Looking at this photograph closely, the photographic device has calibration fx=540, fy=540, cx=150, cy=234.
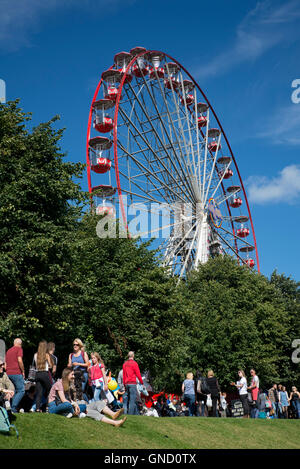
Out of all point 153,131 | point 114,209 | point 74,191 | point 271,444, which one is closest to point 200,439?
point 271,444

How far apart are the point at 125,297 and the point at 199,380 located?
9.62 metres

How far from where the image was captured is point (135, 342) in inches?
1013

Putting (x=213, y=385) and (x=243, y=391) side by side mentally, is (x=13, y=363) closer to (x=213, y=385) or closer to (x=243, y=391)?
(x=213, y=385)

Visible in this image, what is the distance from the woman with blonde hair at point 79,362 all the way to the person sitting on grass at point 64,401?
3.21ft

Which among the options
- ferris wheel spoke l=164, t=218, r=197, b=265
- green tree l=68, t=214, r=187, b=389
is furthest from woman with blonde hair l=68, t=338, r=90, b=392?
ferris wheel spoke l=164, t=218, r=197, b=265

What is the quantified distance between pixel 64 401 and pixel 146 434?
184 cm

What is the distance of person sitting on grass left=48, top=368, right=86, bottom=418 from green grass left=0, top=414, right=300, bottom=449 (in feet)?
1.27

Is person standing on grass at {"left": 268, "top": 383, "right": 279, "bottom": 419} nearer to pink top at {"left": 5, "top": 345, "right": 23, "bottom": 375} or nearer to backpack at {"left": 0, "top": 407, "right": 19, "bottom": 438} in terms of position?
pink top at {"left": 5, "top": 345, "right": 23, "bottom": 375}

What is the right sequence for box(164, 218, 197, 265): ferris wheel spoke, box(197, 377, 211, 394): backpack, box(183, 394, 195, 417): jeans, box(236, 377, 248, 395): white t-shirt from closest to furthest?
1. box(183, 394, 195, 417): jeans
2. box(197, 377, 211, 394): backpack
3. box(236, 377, 248, 395): white t-shirt
4. box(164, 218, 197, 265): ferris wheel spoke

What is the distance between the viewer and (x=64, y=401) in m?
11.3

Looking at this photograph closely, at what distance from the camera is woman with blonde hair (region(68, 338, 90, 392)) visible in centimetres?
1292

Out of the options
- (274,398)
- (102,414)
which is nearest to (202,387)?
(102,414)
